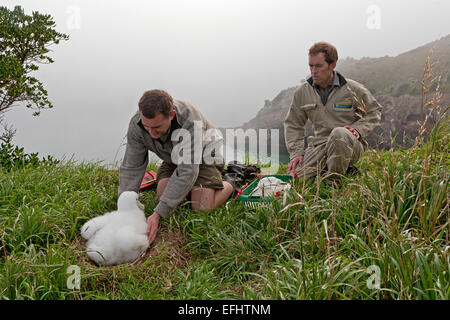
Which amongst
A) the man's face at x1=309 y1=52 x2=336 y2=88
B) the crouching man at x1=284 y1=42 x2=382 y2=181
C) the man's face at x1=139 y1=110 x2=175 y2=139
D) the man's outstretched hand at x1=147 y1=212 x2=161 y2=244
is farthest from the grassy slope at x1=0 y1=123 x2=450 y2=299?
the man's face at x1=309 y1=52 x2=336 y2=88

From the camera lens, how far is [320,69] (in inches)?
163

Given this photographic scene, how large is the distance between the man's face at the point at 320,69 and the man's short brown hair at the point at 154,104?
186 cm

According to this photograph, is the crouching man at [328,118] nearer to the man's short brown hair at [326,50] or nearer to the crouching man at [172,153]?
the man's short brown hair at [326,50]

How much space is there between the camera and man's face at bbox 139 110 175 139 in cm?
307

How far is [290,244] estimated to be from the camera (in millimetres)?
2654

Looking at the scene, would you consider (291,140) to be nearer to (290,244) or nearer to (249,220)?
(249,220)

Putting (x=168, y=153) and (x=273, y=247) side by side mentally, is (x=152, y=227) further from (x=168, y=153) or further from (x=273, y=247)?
(x=273, y=247)

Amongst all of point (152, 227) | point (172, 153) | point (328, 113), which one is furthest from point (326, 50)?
point (152, 227)

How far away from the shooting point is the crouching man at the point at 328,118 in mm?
3852

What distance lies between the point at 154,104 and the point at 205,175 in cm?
102

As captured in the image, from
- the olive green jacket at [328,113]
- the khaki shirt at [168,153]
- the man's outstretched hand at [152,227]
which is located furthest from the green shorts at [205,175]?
the olive green jacket at [328,113]
